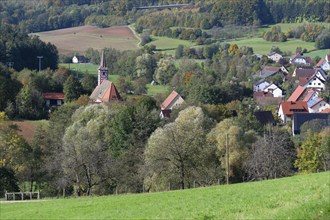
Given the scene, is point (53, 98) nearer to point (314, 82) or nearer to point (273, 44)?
point (314, 82)

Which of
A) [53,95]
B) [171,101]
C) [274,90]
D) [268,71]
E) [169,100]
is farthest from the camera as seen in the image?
[268,71]

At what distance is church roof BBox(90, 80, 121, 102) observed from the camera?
5600cm

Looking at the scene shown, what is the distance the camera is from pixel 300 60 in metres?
95.2

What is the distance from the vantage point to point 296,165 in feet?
121

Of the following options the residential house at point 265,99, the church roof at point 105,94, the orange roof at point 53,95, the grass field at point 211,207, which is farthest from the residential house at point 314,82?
the grass field at point 211,207

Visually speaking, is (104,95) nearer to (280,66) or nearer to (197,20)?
(280,66)

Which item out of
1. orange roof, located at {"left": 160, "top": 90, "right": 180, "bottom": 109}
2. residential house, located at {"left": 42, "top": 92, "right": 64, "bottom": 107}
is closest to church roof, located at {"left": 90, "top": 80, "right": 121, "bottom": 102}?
residential house, located at {"left": 42, "top": 92, "right": 64, "bottom": 107}

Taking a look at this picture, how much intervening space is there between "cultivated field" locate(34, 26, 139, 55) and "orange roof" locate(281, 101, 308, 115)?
1605 inches

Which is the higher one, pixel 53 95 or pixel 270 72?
pixel 53 95

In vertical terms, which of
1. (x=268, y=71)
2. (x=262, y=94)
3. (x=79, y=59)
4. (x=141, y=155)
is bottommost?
(x=262, y=94)

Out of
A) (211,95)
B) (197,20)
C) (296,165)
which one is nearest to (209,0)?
(197,20)

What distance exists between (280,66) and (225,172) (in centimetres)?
5807

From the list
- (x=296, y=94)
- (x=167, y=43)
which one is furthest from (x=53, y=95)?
(x=167, y=43)

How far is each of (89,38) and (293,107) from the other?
5359 cm
